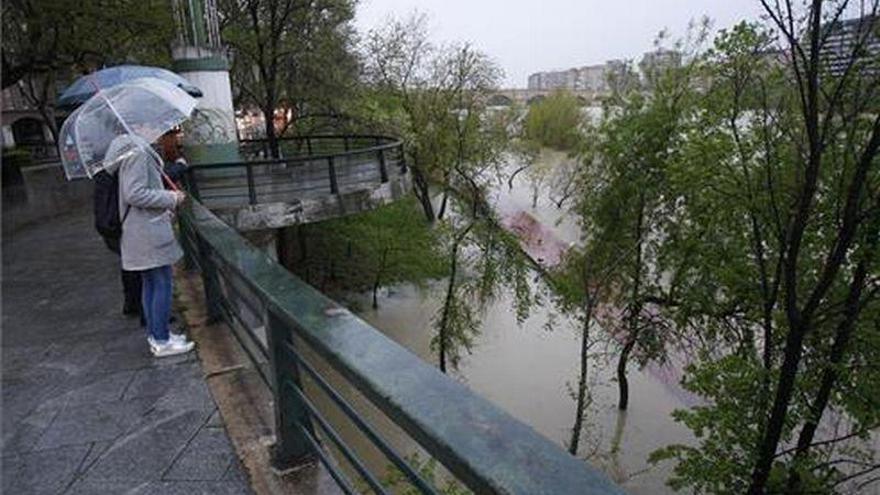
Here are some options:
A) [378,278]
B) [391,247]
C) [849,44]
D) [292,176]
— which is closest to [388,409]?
[849,44]

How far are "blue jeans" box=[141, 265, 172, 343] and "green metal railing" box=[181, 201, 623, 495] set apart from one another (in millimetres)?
1412

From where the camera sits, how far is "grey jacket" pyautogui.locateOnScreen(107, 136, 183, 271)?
377 centimetres

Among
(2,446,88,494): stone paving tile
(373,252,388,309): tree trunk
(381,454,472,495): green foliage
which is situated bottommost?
(373,252,388,309): tree trunk

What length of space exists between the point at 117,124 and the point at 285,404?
2313 millimetres

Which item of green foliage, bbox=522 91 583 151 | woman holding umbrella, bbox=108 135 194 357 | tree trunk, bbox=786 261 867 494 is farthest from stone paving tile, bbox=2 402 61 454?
green foliage, bbox=522 91 583 151

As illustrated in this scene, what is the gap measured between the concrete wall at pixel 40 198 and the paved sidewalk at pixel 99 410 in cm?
623

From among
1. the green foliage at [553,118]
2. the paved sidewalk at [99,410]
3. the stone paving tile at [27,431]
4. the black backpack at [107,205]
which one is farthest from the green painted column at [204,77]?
the green foliage at [553,118]

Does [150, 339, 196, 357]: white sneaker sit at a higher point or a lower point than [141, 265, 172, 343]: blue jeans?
lower

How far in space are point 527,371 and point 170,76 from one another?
1253 centimetres

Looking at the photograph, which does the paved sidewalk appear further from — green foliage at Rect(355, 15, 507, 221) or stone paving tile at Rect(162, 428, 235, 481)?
green foliage at Rect(355, 15, 507, 221)

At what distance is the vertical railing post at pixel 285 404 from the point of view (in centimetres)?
247

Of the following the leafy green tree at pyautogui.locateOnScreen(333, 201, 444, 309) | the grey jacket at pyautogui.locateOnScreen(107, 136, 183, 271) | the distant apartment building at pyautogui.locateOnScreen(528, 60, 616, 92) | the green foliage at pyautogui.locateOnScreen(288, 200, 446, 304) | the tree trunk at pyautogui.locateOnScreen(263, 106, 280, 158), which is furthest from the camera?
the distant apartment building at pyautogui.locateOnScreen(528, 60, 616, 92)

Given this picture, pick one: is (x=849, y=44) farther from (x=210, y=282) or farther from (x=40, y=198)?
(x=40, y=198)

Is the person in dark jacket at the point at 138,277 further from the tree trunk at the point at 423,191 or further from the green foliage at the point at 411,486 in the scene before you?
the tree trunk at the point at 423,191
